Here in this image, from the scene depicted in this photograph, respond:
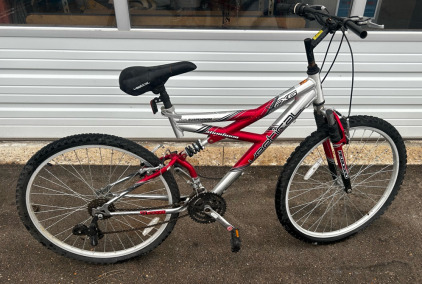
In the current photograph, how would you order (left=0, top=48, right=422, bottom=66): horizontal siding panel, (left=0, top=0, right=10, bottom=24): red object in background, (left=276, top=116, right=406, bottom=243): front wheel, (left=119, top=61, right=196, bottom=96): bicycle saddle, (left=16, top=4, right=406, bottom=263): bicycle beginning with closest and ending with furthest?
(left=119, top=61, right=196, bottom=96): bicycle saddle < (left=16, top=4, right=406, bottom=263): bicycle < (left=276, top=116, right=406, bottom=243): front wheel < (left=0, top=0, right=10, bottom=24): red object in background < (left=0, top=48, right=422, bottom=66): horizontal siding panel

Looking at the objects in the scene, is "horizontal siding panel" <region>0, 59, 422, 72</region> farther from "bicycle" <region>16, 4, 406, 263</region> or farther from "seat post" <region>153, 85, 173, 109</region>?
"seat post" <region>153, 85, 173, 109</region>

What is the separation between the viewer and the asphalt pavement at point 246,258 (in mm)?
2191

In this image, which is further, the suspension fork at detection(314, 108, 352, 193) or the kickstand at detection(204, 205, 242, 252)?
the kickstand at detection(204, 205, 242, 252)

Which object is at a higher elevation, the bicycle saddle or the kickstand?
the bicycle saddle

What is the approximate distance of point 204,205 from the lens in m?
2.12

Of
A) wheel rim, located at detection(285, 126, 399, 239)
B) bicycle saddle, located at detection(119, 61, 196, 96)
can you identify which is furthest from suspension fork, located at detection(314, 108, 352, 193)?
bicycle saddle, located at detection(119, 61, 196, 96)

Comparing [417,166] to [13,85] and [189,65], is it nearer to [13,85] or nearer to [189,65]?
[189,65]

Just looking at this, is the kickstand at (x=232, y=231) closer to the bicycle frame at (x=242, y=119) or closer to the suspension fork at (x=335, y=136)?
the bicycle frame at (x=242, y=119)

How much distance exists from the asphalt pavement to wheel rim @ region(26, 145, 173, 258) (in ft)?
0.46

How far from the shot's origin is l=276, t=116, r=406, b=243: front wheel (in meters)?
2.08

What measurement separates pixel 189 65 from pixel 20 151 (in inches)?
93.8

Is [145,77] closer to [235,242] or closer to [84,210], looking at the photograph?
[235,242]

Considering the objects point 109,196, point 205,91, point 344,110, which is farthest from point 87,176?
point 344,110

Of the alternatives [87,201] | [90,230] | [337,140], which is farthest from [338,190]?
[87,201]
